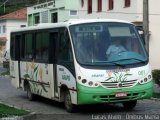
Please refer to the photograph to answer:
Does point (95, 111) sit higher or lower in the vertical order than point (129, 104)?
lower

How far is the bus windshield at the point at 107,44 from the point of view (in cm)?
1447

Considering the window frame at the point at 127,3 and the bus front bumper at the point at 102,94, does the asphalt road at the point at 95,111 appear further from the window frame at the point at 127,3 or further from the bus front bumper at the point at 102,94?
the window frame at the point at 127,3

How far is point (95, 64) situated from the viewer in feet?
46.9

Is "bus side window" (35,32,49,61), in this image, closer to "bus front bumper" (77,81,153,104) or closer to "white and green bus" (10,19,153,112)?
"white and green bus" (10,19,153,112)

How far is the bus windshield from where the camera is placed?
14469 millimetres

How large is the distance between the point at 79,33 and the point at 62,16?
131ft

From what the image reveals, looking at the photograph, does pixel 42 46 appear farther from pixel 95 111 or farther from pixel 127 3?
pixel 127 3

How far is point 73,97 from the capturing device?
1451 centimetres

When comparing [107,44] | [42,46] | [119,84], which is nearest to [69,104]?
[119,84]

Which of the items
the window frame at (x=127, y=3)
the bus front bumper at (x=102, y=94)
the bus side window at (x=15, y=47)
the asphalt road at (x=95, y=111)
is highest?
the window frame at (x=127, y=3)

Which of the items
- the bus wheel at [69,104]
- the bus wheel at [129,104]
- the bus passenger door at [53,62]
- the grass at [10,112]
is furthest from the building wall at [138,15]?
the grass at [10,112]

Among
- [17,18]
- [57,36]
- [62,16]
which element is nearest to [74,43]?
[57,36]

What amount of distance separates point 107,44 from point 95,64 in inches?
31.5

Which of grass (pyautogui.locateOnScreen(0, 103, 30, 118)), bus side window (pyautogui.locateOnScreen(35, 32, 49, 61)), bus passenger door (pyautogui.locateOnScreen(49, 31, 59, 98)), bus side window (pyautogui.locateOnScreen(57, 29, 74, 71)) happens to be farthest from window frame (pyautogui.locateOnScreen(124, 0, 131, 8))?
grass (pyautogui.locateOnScreen(0, 103, 30, 118))
